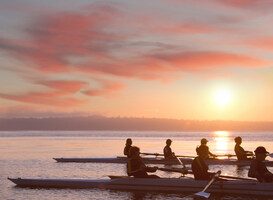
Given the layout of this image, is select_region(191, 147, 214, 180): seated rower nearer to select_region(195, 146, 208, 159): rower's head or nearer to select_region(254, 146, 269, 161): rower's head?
select_region(195, 146, 208, 159): rower's head

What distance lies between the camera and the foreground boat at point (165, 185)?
17.1 m

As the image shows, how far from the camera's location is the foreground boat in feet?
56.2

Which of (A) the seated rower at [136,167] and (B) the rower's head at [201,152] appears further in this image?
(A) the seated rower at [136,167]

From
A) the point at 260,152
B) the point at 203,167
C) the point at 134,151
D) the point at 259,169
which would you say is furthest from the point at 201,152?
the point at 134,151

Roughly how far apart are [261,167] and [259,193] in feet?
4.63

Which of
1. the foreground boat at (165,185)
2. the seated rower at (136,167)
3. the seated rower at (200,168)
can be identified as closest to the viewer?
the seated rower at (200,168)

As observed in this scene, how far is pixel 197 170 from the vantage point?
1725cm

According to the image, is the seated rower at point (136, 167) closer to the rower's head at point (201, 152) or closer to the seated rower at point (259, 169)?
the rower's head at point (201, 152)

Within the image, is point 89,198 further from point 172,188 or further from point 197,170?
point 197,170

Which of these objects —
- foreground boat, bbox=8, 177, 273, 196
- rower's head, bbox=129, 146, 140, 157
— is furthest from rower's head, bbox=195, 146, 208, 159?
rower's head, bbox=129, 146, 140, 157

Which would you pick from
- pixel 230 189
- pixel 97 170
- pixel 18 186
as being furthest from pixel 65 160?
pixel 230 189

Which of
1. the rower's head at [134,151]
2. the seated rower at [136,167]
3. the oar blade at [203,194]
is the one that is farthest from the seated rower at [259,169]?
the rower's head at [134,151]

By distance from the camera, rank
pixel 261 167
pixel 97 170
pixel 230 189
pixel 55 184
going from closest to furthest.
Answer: pixel 261 167
pixel 230 189
pixel 55 184
pixel 97 170

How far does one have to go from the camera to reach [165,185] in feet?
60.2
